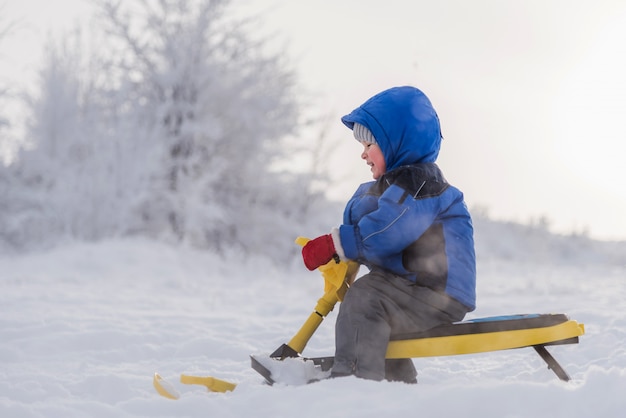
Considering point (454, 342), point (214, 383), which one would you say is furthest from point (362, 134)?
point (214, 383)

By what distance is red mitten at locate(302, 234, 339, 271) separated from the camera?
2.32 meters

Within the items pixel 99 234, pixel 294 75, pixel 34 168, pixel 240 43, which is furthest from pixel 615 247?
pixel 34 168

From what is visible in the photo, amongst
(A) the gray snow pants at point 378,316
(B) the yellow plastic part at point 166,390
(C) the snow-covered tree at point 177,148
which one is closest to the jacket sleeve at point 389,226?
(A) the gray snow pants at point 378,316

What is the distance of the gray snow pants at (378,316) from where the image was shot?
222 cm

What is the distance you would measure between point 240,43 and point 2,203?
23.1 ft

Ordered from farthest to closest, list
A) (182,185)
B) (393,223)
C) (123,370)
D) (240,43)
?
(240,43) < (182,185) < (123,370) < (393,223)

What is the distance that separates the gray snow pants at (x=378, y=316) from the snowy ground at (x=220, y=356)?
249 mm

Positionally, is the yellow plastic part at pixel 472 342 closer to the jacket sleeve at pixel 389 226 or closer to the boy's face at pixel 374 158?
the jacket sleeve at pixel 389 226

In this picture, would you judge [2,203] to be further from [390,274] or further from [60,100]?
[390,274]

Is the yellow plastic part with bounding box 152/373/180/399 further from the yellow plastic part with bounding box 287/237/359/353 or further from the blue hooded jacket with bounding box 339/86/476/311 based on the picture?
the blue hooded jacket with bounding box 339/86/476/311

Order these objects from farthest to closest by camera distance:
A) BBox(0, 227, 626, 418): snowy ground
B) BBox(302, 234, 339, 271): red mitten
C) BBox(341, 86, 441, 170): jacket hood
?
BBox(341, 86, 441, 170): jacket hood < BBox(302, 234, 339, 271): red mitten < BBox(0, 227, 626, 418): snowy ground

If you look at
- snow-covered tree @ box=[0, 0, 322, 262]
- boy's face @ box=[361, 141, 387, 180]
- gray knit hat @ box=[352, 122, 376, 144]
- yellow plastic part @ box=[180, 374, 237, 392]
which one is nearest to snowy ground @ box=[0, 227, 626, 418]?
yellow plastic part @ box=[180, 374, 237, 392]

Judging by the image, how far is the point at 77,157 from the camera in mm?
15617

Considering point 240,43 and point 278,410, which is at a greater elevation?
point 240,43
